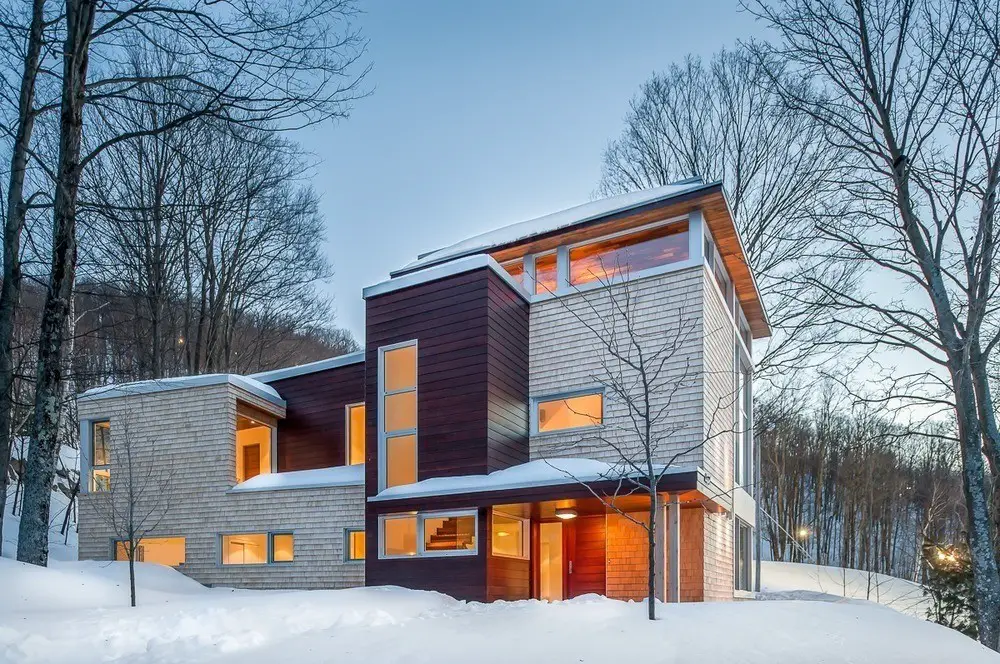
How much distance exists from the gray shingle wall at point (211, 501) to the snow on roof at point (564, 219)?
4.58 meters

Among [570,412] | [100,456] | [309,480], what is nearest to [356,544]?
[309,480]

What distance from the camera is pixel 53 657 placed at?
6152mm

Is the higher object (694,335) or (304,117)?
(304,117)

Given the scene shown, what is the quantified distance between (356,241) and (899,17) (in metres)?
111

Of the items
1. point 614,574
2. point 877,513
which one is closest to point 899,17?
point 614,574

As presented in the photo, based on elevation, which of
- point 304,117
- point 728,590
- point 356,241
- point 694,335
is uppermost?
point 356,241

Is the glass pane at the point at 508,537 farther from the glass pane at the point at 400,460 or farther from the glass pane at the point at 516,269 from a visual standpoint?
the glass pane at the point at 516,269

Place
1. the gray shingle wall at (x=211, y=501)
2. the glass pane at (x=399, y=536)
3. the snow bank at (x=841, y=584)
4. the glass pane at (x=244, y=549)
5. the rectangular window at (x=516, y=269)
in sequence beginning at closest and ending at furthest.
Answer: the glass pane at (x=399, y=536)
the rectangular window at (x=516, y=269)
the gray shingle wall at (x=211, y=501)
the glass pane at (x=244, y=549)
the snow bank at (x=841, y=584)

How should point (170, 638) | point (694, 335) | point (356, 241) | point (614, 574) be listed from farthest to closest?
point (356, 241) → point (614, 574) → point (694, 335) → point (170, 638)

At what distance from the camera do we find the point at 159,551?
15.6 meters

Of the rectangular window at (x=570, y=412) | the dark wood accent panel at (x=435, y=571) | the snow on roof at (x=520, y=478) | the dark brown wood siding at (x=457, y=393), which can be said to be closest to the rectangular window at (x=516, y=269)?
the dark brown wood siding at (x=457, y=393)

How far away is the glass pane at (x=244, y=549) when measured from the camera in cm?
1370

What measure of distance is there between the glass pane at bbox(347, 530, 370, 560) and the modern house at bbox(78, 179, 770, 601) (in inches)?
1.1

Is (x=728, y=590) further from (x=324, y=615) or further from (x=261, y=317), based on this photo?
(x=261, y=317)
